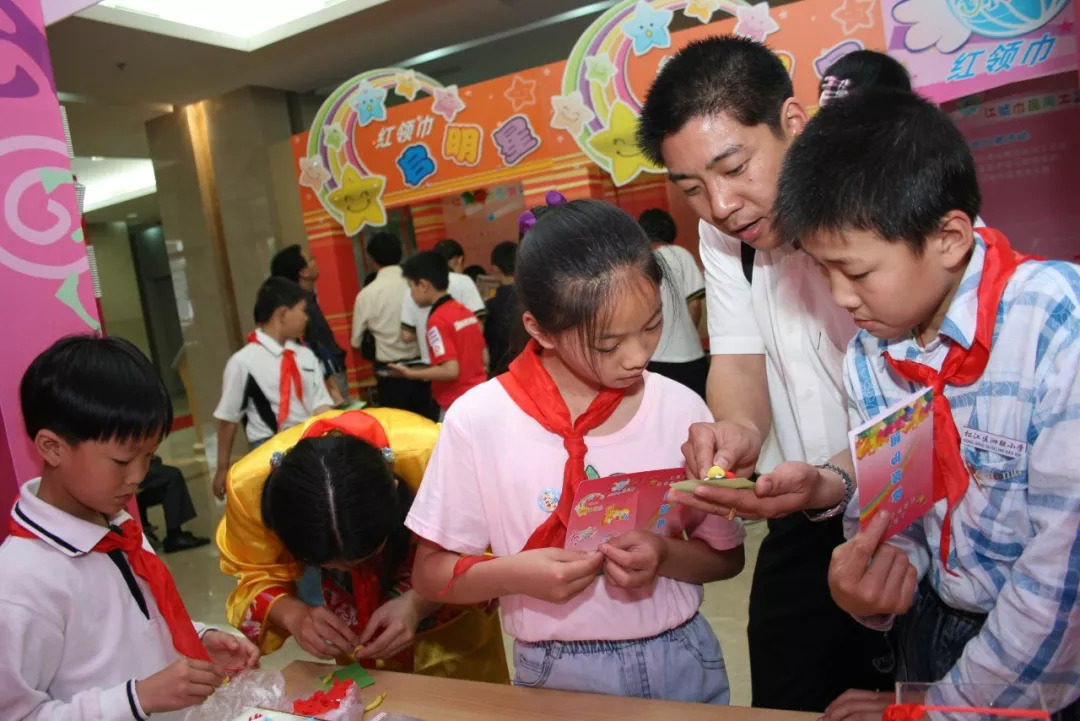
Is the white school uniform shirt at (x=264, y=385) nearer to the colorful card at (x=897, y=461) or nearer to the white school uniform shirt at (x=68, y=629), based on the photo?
the white school uniform shirt at (x=68, y=629)

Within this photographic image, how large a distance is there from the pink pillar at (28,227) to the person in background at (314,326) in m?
1.99

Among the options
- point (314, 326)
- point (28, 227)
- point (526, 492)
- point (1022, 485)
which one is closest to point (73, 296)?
point (28, 227)

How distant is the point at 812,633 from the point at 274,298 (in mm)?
2894

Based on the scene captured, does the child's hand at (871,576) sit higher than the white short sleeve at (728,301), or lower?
lower

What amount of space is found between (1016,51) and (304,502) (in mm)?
3457

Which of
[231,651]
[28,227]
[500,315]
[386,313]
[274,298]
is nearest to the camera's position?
[231,651]

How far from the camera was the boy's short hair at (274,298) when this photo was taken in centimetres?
377

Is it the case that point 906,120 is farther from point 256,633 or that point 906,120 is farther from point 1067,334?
point 256,633

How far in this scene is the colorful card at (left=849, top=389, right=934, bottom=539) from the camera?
90 centimetres

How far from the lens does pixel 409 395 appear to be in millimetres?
5078

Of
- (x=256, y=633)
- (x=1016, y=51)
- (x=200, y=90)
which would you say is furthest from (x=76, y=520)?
(x=200, y=90)

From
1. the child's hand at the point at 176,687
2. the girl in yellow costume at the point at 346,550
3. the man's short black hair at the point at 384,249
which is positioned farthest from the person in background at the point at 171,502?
the child's hand at the point at 176,687

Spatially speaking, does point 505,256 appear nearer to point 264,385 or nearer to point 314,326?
point 314,326

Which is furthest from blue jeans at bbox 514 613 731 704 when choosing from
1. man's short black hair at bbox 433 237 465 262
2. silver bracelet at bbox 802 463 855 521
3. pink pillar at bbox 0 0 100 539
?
man's short black hair at bbox 433 237 465 262
